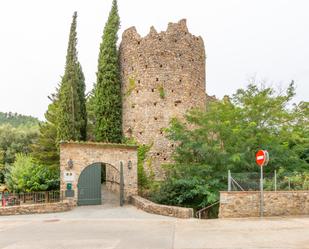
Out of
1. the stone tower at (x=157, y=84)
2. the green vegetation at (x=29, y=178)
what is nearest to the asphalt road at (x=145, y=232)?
the green vegetation at (x=29, y=178)

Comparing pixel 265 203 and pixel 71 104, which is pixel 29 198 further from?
pixel 265 203

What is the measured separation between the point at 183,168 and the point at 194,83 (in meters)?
9.46

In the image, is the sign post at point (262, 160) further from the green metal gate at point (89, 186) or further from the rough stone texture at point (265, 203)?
the green metal gate at point (89, 186)

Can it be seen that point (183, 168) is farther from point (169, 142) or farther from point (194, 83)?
point (194, 83)

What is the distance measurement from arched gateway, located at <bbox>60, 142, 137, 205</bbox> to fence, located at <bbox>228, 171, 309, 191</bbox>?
6562 mm

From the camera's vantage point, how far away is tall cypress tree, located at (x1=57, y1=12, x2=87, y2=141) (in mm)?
23312

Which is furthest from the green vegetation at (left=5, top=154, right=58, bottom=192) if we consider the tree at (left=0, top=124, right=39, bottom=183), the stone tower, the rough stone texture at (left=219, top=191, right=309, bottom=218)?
the tree at (left=0, top=124, right=39, bottom=183)

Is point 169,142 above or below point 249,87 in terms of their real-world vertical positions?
below

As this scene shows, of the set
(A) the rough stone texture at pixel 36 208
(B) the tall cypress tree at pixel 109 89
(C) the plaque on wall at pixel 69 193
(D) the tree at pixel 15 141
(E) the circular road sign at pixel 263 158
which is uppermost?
(B) the tall cypress tree at pixel 109 89

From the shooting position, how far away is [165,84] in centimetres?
2331

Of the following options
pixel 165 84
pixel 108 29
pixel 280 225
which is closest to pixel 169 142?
pixel 165 84

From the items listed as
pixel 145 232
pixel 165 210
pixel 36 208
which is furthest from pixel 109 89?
pixel 145 232

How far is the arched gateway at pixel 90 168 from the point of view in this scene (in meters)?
16.1

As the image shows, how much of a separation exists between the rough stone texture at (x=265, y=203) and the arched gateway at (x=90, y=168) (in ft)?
21.9
